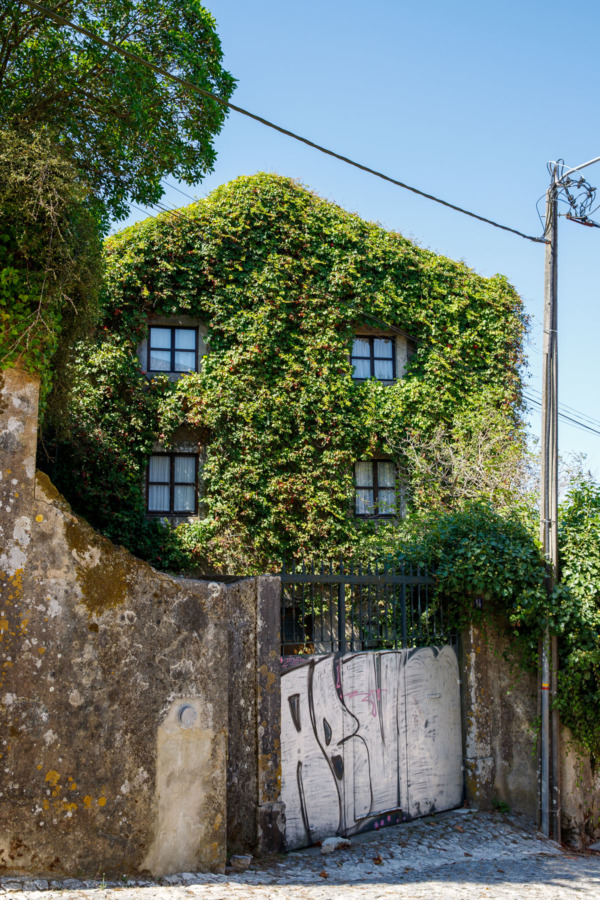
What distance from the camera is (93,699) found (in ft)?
18.0

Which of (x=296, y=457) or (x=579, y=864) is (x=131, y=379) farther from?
(x=579, y=864)

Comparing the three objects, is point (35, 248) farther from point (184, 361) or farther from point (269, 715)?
point (184, 361)

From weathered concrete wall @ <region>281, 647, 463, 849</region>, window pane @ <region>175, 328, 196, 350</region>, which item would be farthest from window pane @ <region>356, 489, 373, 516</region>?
weathered concrete wall @ <region>281, 647, 463, 849</region>

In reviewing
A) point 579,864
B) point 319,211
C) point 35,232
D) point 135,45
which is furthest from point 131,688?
point 319,211

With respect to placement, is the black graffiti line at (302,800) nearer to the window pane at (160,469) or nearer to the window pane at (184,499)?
the window pane at (184,499)

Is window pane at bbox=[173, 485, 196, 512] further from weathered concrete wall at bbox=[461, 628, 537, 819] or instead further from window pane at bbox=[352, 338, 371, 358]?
weathered concrete wall at bbox=[461, 628, 537, 819]

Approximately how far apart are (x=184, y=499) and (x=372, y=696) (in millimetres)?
8708

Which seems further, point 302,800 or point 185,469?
point 185,469

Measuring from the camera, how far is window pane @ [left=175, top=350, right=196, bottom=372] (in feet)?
52.8

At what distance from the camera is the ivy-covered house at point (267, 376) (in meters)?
15.0

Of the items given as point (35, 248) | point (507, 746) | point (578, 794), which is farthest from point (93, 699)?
point (578, 794)

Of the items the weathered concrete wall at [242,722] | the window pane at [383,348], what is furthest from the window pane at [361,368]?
the weathered concrete wall at [242,722]

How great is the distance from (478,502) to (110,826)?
21.3ft

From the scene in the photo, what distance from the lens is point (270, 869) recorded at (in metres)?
6.18
